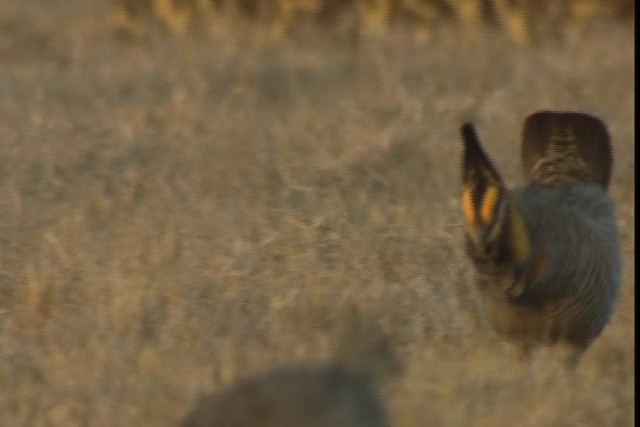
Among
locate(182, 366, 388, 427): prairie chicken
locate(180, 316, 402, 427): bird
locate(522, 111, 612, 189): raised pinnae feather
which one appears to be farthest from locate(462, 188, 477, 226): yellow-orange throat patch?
A: locate(522, 111, 612, 189): raised pinnae feather

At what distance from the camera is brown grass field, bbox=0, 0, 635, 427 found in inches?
161

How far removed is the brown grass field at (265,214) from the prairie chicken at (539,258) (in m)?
0.14

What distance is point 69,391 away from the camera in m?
4.08

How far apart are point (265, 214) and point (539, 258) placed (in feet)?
6.39

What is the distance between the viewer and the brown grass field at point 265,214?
4078 mm

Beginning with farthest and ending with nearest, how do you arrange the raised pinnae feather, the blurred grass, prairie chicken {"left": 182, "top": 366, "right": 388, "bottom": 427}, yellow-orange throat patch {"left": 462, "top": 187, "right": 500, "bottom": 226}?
the blurred grass, the raised pinnae feather, yellow-orange throat patch {"left": 462, "top": 187, "right": 500, "bottom": 226}, prairie chicken {"left": 182, "top": 366, "right": 388, "bottom": 427}

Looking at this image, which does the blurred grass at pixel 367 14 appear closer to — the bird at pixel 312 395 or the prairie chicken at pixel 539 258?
the prairie chicken at pixel 539 258

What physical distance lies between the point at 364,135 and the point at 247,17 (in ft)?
10.1

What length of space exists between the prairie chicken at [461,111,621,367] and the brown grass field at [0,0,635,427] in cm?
14

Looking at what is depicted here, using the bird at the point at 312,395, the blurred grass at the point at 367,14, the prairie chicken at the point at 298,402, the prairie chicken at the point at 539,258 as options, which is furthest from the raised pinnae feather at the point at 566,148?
the blurred grass at the point at 367,14

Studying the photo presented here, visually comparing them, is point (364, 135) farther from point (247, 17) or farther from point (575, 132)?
point (247, 17)

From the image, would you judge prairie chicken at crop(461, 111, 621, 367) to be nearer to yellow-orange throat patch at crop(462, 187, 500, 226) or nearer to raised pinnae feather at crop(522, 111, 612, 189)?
yellow-orange throat patch at crop(462, 187, 500, 226)

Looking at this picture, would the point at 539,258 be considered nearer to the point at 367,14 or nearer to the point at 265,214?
the point at 265,214

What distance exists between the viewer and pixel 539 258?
4035mm
